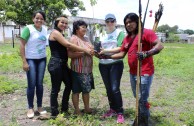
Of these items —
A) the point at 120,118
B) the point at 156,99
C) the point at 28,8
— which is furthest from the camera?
the point at 28,8

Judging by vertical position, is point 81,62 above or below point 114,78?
above

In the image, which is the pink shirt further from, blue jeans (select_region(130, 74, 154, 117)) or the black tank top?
blue jeans (select_region(130, 74, 154, 117))

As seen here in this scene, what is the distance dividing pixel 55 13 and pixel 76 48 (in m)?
33.7

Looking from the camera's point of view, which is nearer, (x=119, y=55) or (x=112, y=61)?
(x=119, y=55)

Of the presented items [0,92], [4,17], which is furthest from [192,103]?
[4,17]

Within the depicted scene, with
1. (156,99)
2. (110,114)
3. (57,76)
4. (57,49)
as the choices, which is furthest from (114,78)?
(156,99)

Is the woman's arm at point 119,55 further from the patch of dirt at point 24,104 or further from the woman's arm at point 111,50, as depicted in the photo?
the patch of dirt at point 24,104

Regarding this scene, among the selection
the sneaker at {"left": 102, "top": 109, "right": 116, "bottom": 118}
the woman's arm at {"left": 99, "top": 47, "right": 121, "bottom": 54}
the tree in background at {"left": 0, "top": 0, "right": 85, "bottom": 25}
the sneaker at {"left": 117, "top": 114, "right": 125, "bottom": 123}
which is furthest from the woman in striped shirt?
the tree in background at {"left": 0, "top": 0, "right": 85, "bottom": 25}

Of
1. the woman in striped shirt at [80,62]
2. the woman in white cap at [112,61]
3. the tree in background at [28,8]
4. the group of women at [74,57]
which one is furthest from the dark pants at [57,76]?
the tree in background at [28,8]

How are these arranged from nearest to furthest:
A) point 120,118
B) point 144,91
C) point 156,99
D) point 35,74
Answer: point 144,91 → point 120,118 → point 35,74 → point 156,99

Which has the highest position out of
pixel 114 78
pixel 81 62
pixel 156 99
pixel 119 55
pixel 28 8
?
pixel 28 8

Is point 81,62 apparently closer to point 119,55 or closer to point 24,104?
point 119,55

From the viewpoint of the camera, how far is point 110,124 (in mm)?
4898

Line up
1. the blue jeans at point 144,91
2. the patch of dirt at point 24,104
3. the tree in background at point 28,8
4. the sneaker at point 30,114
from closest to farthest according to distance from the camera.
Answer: the blue jeans at point 144,91 < the patch of dirt at point 24,104 < the sneaker at point 30,114 < the tree in background at point 28,8
